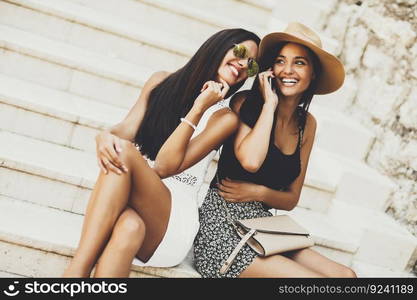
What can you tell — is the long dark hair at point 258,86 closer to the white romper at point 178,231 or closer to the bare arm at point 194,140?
the bare arm at point 194,140

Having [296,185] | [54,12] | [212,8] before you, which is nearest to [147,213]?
[296,185]

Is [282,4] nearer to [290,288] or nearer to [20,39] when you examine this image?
[20,39]

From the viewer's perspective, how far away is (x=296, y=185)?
8.65ft

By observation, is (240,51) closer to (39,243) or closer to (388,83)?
(39,243)

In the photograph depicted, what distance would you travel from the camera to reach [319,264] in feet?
7.68

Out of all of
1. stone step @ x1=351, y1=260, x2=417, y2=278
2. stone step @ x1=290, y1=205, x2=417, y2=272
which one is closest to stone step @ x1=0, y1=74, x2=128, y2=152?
stone step @ x1=290, y1=205, x2=417, y2=272

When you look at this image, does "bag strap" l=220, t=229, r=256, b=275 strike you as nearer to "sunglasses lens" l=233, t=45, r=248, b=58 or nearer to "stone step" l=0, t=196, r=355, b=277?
"stone step" l=0, t=196, r=355, b=277

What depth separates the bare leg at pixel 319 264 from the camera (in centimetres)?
230

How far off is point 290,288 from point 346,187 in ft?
4.12

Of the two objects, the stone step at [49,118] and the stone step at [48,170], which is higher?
the stone step at [49,118]

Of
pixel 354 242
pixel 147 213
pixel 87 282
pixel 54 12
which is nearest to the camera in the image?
pixel 87 282

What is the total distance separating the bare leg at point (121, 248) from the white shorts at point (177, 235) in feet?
0.73

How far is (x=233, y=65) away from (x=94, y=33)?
146 cm

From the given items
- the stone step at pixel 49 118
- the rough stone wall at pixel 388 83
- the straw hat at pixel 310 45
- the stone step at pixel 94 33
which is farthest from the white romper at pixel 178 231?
the rough stone wall at pixel 388 83
